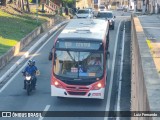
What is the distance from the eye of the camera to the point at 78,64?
56.6ft

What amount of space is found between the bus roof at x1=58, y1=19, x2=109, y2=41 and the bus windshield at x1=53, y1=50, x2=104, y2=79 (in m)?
0.85

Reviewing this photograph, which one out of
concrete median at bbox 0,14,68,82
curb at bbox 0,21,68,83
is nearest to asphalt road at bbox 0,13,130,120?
curb at bbox 0,21,68,83

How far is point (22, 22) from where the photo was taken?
43.1 m

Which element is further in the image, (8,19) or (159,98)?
(8,19)

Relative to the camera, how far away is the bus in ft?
56.3

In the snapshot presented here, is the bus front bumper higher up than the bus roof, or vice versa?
the bus roof

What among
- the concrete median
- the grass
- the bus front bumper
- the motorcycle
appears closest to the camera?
the bus front bumper

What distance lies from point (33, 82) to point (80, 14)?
36.0 m

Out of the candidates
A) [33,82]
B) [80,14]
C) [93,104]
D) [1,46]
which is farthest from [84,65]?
[80,14]

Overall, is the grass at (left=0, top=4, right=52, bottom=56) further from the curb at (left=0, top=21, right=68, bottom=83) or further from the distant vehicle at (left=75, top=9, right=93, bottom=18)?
the distant vehicle at (left=75, top=9, right=93, bottom=18)

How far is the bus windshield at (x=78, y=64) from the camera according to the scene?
17.2 meters

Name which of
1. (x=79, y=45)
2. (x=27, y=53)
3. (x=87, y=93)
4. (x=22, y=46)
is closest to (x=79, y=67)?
(x=79, y=45)

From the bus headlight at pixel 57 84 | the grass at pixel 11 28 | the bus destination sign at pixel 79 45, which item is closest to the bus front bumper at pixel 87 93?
the bus headlight at pixel 57 84

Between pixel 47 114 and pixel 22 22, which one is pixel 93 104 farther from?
pixel 22 22
